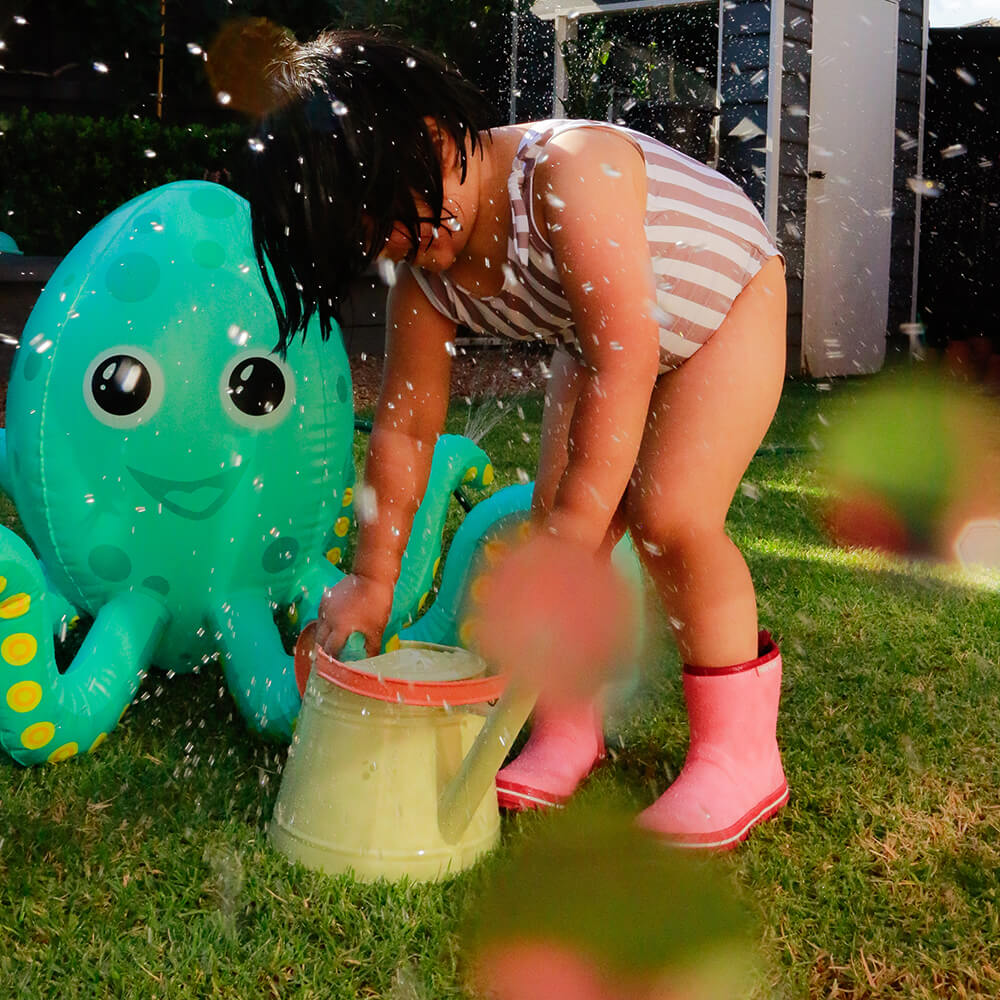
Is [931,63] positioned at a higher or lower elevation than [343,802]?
higher

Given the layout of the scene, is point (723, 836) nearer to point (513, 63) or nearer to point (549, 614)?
point (549, 614)

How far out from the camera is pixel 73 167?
489cm

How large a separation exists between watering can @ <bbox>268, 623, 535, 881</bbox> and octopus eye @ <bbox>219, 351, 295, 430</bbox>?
55 cm

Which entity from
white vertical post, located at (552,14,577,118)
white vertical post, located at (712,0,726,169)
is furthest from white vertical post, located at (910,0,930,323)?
white vertical post, located at (552,14,577,118)

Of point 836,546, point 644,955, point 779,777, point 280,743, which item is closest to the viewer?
point 644,955

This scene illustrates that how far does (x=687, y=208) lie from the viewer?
1.45m

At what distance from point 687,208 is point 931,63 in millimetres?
Answer: 6921

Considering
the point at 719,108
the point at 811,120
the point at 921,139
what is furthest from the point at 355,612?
the point at 921,139

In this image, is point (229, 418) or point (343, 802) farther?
point (229, 418)

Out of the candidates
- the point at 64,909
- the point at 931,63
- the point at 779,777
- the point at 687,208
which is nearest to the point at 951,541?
the point at 779,777

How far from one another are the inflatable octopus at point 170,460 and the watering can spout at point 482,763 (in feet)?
1.24

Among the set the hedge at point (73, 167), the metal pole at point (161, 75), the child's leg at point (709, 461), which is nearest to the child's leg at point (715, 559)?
the child's leg at point (709, 461)

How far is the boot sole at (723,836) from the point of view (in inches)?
57.3

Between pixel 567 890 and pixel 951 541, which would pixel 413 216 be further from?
pixel 951 541
